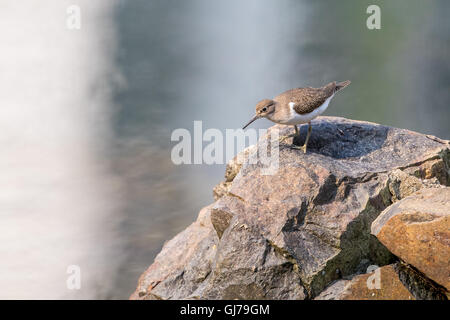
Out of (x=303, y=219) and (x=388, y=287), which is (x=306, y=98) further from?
(x=388, y=287)

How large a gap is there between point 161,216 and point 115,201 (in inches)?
50.1

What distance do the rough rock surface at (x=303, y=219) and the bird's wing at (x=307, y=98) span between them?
0.47 meters

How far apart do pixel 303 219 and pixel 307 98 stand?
156cm

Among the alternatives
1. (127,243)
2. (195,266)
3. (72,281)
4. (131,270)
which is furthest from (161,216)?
(195,266)

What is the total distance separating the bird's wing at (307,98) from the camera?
19.0 feet

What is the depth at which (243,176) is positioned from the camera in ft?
18.2

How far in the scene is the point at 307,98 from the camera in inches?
232

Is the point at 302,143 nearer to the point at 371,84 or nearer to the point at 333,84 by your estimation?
the point at 333,84

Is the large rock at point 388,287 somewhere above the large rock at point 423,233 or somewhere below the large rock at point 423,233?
below
